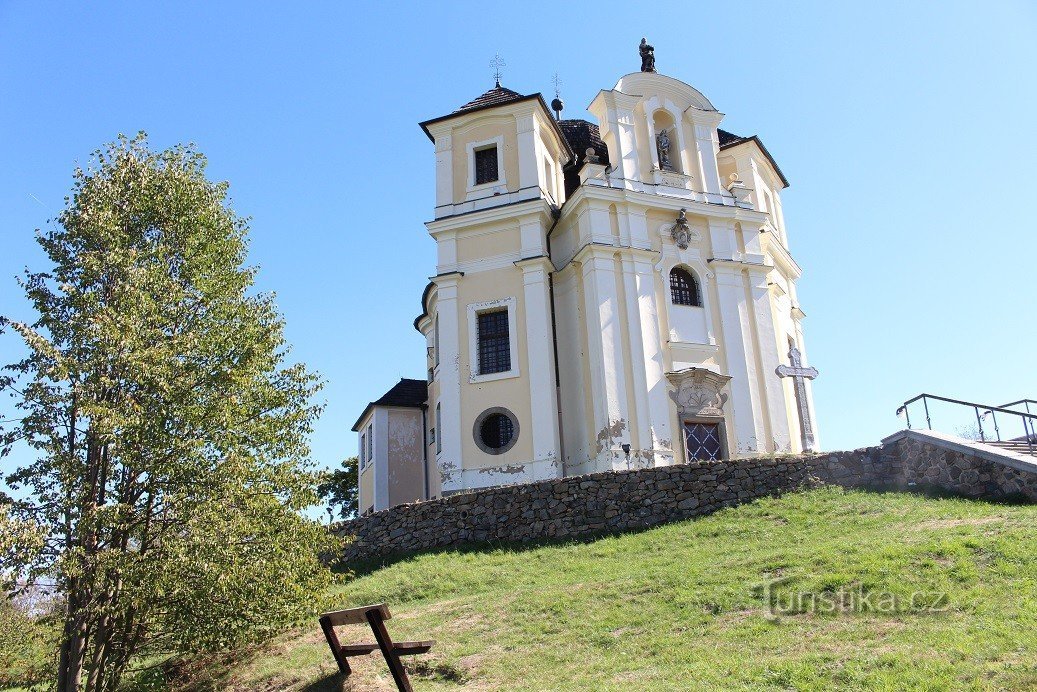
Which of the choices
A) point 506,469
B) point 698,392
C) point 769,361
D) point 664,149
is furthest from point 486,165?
point 769,361

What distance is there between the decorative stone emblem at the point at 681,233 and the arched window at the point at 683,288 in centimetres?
77

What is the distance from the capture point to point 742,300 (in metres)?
27.6

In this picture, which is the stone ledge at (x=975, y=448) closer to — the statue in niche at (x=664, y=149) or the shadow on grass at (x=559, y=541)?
the shadow on grass at (x=559, y=541)

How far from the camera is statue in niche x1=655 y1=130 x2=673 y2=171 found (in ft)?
95.6

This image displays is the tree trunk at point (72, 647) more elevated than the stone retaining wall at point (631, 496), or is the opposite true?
the stone retaining wall at point (631, 496)

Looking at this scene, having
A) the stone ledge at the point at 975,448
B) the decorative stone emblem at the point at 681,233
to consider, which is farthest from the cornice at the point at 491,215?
the stone ledge at the point at 975,448

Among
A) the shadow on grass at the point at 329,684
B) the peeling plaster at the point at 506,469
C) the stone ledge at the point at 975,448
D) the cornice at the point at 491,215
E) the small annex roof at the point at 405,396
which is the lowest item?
the shadow on grass at the point at 329,684

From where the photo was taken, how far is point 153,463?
43.1 ft

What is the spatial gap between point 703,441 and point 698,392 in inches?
55.8

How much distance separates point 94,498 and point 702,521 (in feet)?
39.1

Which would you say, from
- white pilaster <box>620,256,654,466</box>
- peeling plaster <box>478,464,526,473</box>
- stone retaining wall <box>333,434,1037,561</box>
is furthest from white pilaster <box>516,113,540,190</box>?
stone retaining wall <box>333,434,1037,561</box>

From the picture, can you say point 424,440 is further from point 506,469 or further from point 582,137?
point 582,137

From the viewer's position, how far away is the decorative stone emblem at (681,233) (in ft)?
90.3

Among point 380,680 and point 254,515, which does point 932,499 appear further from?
point 254,515
